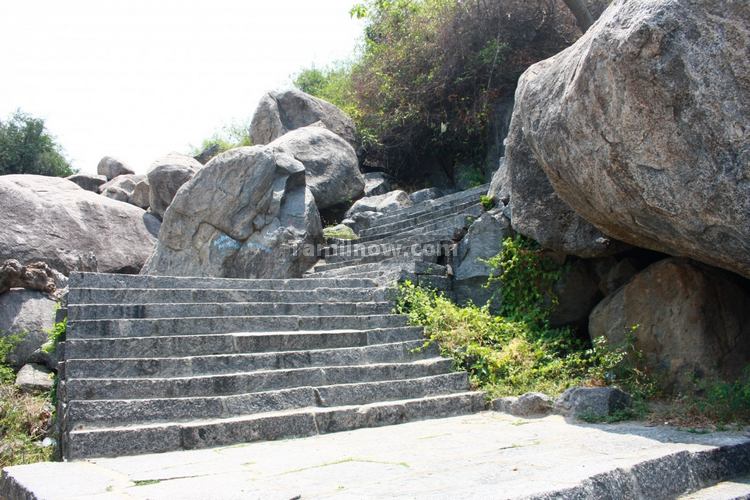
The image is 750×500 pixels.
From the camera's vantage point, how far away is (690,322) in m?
5.97

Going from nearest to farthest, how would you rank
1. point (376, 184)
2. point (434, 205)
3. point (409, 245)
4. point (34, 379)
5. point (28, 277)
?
point (34, 379) → point (409, 245) → point (28, 277) → point (434, 205) → point (376, 184)

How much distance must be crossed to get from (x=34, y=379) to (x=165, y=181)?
637 cm

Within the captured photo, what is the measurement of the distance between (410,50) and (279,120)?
333cm

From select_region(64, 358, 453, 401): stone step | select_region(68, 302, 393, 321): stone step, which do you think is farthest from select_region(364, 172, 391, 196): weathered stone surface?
select_region(64, 358, 453, 401): stone step

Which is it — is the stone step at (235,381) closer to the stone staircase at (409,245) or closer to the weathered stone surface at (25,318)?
the stone staircase at (409,245)

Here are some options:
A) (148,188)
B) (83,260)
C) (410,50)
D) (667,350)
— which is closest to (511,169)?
(667,350)

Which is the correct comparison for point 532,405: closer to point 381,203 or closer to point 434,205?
point 434,205

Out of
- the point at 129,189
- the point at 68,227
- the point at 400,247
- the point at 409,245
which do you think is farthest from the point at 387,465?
the point at 129,189

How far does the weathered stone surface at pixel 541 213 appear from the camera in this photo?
22.0 feet

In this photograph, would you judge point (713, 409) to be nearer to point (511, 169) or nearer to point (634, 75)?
point (634, 75)

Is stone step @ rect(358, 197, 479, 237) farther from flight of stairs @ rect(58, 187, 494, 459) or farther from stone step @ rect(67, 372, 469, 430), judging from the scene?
stone step @ rect(67, 372, 469, 430)

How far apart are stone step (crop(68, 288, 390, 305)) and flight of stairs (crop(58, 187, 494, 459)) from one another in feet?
0.04

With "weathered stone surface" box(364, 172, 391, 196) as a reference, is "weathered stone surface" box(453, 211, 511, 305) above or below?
below

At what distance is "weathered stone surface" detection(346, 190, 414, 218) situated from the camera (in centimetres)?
1257
